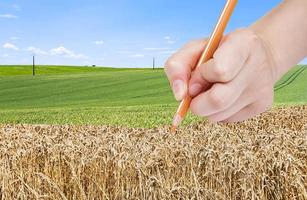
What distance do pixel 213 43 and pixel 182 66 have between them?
133mm

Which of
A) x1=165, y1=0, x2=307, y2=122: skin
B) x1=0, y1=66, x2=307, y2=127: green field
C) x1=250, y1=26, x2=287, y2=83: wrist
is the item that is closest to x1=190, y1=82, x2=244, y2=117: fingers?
x1=165, y1=0, x2=307, y2=122: skin

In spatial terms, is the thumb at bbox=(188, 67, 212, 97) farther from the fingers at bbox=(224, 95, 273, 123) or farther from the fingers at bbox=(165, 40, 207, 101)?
the fingers at bbox=(224, 95, 273, 123)

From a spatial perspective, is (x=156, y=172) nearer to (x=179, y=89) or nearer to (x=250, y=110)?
(x=250, y=110)

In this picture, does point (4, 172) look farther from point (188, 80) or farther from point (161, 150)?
point (188, 80)

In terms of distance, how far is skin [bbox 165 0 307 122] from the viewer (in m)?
1.15

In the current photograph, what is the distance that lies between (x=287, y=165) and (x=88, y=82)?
44110 millimetres

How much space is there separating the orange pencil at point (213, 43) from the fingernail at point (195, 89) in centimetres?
1

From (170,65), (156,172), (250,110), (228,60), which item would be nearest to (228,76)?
(228,60)

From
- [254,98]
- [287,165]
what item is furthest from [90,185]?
[254,98]

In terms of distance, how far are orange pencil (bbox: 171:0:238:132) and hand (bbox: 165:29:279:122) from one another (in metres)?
0.01

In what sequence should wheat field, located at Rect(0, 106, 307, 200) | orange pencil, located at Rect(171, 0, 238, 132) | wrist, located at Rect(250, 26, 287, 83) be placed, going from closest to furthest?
1. orange pencil, located at Rect(171, 0, 238, 132)
2. wrist, located at Rect(250, 26, 287, 83)
3. wheat field, located at Rect(0, 106, 307, 200)

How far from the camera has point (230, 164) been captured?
549 centimetres

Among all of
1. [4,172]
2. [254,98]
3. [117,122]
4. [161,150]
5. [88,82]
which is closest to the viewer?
[254,98]

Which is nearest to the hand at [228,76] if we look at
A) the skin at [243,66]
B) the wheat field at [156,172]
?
the skin at [243,66]
